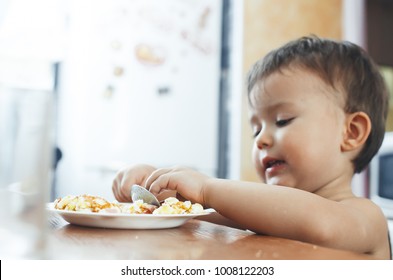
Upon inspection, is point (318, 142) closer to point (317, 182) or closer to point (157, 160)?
point (317, 182)

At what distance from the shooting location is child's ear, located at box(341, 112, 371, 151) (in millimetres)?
896

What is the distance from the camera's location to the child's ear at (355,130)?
0.90m

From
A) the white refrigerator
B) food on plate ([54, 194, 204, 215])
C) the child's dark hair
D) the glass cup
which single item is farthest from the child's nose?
the white refrigerator

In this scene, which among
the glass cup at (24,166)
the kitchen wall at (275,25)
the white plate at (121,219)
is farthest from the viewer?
the kitchen wall at (275,25)

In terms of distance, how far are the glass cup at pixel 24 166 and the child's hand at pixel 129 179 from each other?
→ 49 cm

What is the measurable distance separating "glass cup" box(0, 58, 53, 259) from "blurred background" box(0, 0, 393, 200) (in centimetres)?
193

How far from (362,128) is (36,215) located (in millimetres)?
727

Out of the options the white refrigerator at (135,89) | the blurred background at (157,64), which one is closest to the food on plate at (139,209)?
the blurred background at (157,64)

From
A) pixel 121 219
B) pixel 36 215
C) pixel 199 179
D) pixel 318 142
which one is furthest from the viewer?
pixel 318 142

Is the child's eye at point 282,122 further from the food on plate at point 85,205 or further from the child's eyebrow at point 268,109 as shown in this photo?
the food on plate at point 85,205

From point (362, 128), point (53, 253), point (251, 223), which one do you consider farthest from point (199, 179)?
point (362, 128)

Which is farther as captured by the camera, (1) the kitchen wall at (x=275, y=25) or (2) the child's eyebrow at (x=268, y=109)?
(1) the kitchen wall at (x=275, y=25)

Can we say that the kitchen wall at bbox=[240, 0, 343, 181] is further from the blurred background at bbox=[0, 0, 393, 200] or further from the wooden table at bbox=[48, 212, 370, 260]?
the wooden table at bbox=[48, 212, 370, 260]
